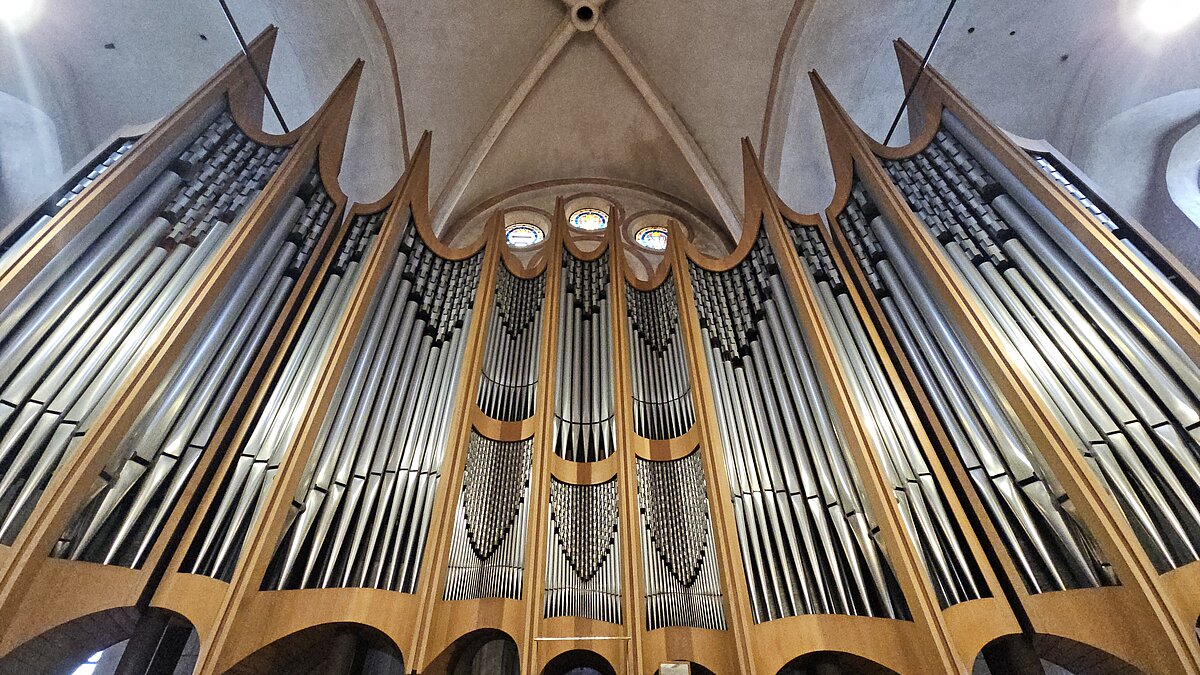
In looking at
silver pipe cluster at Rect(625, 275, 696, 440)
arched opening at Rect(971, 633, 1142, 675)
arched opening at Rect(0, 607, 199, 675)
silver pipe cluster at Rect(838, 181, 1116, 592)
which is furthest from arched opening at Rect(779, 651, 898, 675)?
arched opening at Rect(0, 607, 199, 675)

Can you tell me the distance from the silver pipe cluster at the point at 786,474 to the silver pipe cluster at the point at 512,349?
151 centimetres

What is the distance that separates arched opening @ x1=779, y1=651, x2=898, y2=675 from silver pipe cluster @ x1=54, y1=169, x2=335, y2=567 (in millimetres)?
3618

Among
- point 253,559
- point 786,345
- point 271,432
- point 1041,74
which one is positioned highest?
point 1041,74

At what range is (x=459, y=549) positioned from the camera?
14.1ft

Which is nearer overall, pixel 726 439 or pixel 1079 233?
pixel 1079 233

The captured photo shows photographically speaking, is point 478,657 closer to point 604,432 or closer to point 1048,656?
point 604,432

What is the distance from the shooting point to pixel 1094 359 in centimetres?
415

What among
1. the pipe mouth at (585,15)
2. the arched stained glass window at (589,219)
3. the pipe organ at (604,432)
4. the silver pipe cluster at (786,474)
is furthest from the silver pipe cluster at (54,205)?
the arched stained glass window at (589,219)

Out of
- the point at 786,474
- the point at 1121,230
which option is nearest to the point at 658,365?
the point at 786,474

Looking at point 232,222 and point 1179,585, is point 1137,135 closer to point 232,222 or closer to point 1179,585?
point 1179,585

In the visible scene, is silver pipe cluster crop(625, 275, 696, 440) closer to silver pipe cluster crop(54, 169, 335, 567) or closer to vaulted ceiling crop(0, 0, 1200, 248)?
silver pipe cluster crop(54, 169, 335, 567)

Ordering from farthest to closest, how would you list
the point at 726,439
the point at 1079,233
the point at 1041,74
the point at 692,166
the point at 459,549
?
the point at 692,166, the point at 1041,74, the point at 726,439, the point at 1079,233, the point at 459,549

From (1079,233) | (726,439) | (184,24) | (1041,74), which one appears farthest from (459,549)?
(1041,74)

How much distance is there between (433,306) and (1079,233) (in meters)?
5.02
